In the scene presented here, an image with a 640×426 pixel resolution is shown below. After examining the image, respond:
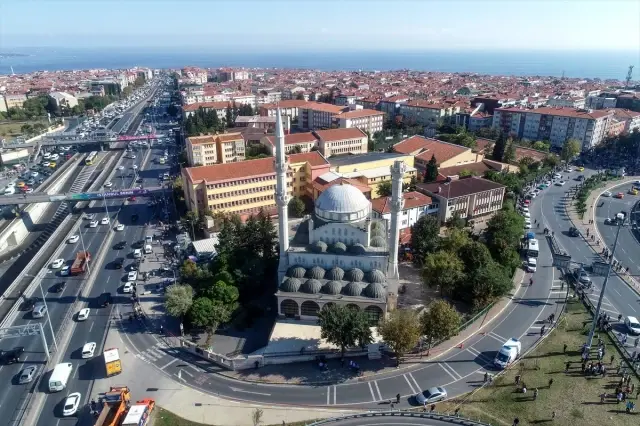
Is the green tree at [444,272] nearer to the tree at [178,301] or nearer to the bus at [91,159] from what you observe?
the tree at [178,301]

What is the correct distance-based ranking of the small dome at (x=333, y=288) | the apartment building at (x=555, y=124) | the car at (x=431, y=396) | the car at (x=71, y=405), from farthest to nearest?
the apartment building at (x=555, y=124) → the small dome at (x=333, y=288) → the car at (x=431, y=396) → the car at (x=71, y=405)

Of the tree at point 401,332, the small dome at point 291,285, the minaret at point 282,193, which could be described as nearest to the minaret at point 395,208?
the small dome at point 291,285

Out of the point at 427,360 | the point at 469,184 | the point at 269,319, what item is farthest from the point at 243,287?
the point at 469,184

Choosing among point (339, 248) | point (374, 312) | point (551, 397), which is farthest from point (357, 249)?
point (551, 397)

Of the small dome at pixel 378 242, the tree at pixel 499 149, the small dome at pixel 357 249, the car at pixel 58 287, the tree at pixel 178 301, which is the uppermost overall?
the tree at pixel 499 149

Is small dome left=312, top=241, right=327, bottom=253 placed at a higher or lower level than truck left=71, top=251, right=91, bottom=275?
higher

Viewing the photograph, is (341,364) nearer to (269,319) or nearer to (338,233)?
(269,319)

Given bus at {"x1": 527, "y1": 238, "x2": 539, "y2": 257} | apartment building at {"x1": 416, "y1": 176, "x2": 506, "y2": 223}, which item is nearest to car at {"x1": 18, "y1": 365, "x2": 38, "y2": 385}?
apartment building at {"x1": 416, "y1": 176, "x2": 506, "y2": 223}

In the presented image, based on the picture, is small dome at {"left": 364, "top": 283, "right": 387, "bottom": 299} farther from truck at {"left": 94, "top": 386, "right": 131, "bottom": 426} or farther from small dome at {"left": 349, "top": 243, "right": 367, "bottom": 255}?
truck at {"left": 94, "top": 386, "right": 131, "bottom": 426}
